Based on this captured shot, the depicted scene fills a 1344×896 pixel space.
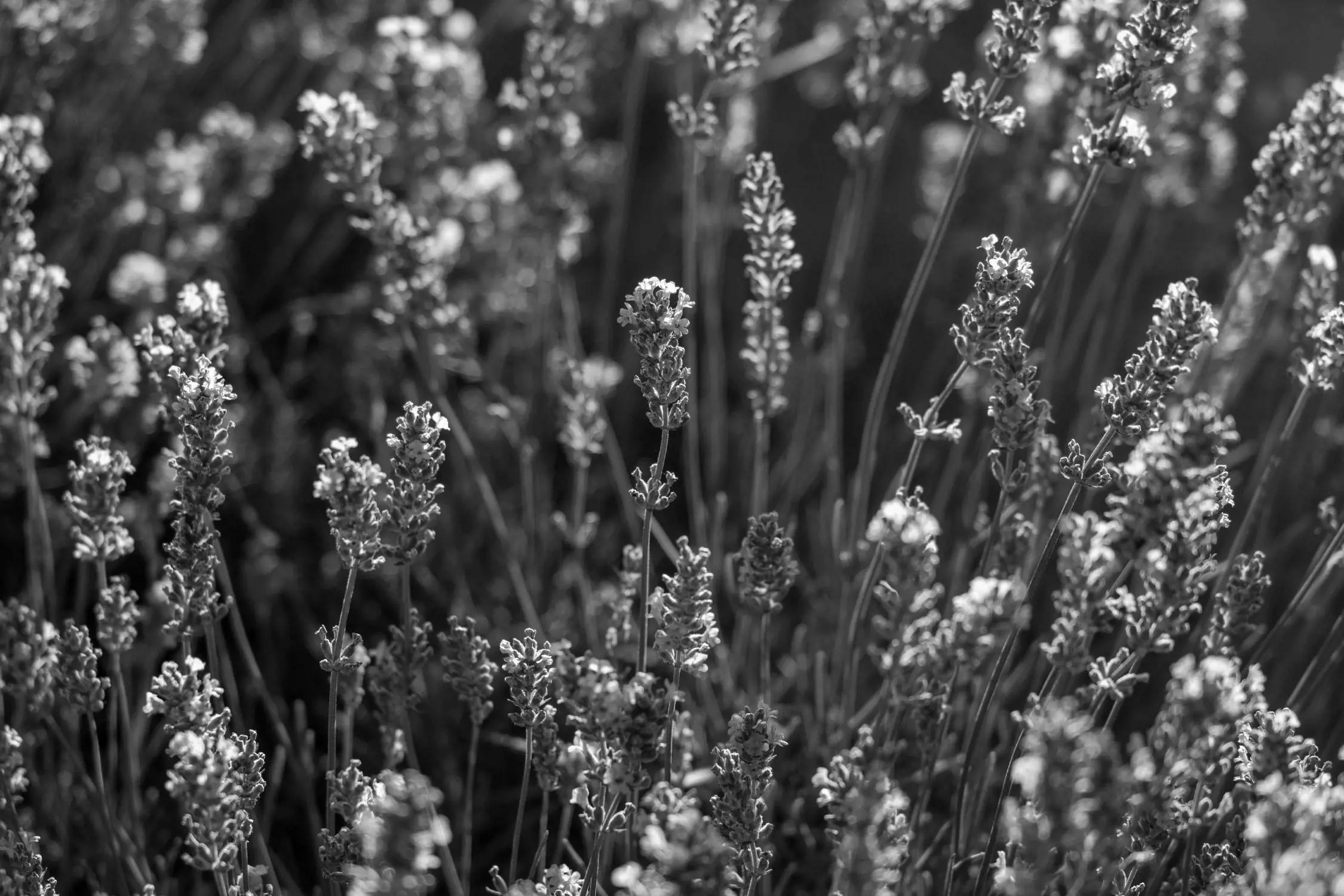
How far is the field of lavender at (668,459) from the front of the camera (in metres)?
1.51

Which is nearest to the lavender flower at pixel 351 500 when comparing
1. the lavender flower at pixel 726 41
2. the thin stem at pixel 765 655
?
the thin stem at pixel 765 655

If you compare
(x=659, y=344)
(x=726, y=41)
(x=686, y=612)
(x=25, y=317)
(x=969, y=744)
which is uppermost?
(x=726, y=41)

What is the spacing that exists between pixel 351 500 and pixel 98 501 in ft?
1.77

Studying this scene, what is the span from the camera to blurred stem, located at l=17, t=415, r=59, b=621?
2061mm

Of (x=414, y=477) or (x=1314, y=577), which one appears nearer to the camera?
(x=414, y=477)

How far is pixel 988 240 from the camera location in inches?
66.0

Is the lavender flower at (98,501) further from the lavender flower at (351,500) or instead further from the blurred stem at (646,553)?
the blurred stem at (646,553)

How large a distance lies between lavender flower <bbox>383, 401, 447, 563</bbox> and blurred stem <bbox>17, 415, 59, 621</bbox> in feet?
2.77

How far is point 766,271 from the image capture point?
81.5 inches

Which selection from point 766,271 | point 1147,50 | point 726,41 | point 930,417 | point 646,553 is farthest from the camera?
point 726,41

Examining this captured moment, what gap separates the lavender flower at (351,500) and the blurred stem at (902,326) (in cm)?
93

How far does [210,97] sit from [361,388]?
1.40 meters

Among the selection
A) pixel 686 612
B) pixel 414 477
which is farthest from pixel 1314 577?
pixel 414 477

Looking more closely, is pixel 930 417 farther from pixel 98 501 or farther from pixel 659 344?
pixel 98 501
